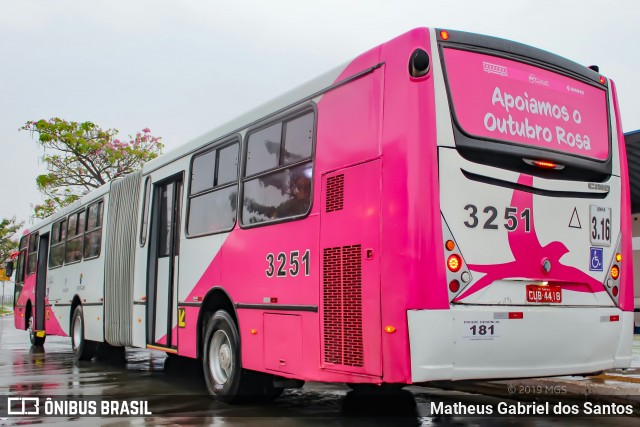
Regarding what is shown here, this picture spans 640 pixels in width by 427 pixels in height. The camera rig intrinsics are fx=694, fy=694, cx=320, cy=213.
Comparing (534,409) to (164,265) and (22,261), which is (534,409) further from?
(22,261)

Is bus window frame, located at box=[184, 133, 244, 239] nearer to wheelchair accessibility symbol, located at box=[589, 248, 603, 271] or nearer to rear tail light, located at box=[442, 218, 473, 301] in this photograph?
rear tail light, located at box=[442, 218, 473, 301]

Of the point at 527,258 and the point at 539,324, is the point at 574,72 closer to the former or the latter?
the point at 527,258

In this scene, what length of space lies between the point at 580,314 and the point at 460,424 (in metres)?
1.56

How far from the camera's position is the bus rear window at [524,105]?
18.6 ft

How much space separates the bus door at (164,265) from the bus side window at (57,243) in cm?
614

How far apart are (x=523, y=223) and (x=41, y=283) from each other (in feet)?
49.4

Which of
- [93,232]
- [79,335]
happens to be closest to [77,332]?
[79,335]

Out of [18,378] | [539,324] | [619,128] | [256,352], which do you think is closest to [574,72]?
[619,128]

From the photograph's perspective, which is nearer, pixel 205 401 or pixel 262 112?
pixel 262 112

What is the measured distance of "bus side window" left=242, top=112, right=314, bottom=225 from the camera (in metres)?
6.61

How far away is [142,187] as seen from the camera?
10.8m

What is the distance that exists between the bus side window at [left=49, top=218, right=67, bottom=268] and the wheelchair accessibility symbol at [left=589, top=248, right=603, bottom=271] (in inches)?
482

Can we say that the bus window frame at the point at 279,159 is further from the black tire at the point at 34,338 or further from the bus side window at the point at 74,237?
the black tire at the point at 34,338

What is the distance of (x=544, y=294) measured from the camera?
5746mm
